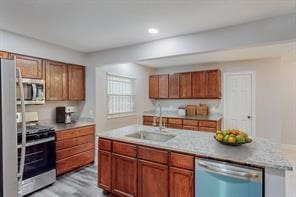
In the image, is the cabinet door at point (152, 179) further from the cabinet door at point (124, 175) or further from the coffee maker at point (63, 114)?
the coffee maker at point (63, 114)

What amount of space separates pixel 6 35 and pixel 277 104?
6197 mm

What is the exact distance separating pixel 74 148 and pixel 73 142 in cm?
Answer: 13

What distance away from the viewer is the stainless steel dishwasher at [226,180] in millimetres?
1778

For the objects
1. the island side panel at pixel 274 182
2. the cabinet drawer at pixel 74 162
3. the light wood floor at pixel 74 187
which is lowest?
the light wood floor at pixel 74 187

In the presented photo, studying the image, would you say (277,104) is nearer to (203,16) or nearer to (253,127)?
(253,127)

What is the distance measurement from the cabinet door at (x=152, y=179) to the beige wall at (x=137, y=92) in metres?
2.28

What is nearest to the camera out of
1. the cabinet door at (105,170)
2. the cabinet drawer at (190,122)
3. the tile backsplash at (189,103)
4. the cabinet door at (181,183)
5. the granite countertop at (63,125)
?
the cabinet door at (181,183)

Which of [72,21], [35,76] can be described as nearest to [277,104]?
[72,21]

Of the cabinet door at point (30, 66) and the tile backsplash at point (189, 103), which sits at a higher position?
the cabinet door at point (30, 66)

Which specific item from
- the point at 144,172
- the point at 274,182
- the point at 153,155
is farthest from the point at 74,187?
the point at 274,182

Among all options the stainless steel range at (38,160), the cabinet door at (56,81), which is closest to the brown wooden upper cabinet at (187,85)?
the cabinet door at (56,81)

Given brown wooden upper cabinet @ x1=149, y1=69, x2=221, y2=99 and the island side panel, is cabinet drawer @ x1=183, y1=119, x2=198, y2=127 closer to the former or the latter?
brown wooden upper cabinet @ x1=149, y1=69, x2=221, y2=99

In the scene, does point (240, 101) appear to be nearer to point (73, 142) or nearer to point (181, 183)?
point (181, 183)

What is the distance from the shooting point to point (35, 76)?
347 cm
